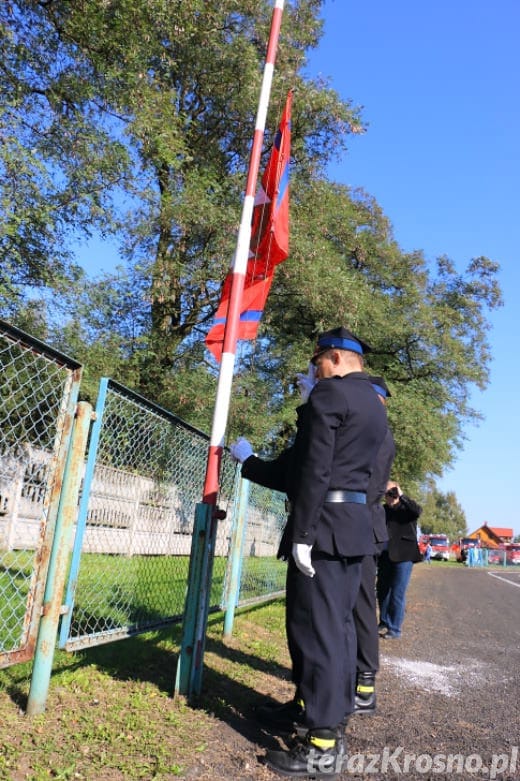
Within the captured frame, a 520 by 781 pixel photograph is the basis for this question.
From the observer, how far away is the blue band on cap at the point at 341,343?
13.0ft

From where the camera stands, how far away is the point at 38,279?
10.3 meters

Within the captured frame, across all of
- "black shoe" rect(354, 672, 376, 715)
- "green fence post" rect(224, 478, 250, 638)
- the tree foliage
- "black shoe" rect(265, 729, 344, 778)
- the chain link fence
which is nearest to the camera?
"black shoe" rect(265, 729, 344, 778)

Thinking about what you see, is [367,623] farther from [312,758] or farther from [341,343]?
[341,343]

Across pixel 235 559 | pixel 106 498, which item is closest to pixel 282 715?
pixel 106 498

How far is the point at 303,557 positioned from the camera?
3303 mm

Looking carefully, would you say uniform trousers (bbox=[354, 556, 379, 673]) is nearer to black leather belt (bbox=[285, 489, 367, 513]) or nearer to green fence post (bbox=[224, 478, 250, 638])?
black leather belt (bbox=[285, 489, 367, 513])

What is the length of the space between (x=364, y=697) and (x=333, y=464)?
6.00ft

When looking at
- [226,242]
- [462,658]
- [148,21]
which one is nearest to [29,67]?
[148,21]

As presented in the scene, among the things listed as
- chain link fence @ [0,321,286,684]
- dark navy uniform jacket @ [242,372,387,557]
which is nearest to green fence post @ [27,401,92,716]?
chain link fence @ [0,321,286,684]

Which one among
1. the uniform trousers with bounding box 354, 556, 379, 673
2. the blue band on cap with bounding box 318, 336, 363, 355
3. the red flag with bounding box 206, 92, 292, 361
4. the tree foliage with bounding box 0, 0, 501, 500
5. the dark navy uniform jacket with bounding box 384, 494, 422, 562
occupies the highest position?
the tree foliage with bounding box 0, 0, 501, 500

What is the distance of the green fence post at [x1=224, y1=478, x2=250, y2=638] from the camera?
6113 mm

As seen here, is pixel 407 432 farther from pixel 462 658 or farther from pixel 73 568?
pixel 73 568

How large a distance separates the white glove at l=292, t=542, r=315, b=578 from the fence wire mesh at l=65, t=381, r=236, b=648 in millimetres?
1259

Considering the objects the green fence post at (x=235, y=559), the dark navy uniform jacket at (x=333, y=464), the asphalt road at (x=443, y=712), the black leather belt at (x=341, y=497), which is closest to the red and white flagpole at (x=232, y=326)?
the dark navy uniform jacket at (x=333, y=464)
